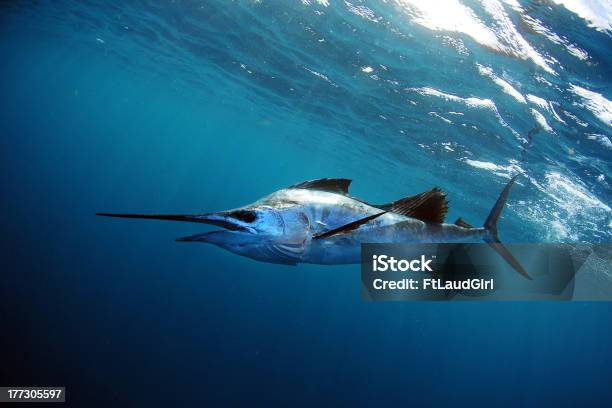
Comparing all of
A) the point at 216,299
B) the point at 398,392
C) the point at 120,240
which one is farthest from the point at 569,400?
the point at 120,240

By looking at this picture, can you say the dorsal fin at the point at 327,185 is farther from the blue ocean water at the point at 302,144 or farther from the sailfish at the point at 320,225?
the blue ocean water at the point at 302,144

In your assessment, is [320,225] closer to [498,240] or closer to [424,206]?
[424,206]

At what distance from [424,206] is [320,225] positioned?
3.52 ft

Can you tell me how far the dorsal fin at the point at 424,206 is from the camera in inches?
116

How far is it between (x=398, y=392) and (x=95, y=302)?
19629 mm

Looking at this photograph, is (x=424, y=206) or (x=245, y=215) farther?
(x=424, y=206)

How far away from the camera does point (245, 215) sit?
2369 mm

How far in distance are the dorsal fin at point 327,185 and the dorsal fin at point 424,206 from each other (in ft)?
1.38

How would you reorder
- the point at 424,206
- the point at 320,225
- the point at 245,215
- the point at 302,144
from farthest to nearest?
the point at 302,144
the point at 424,206
the point at 320,225
the point at 245,215

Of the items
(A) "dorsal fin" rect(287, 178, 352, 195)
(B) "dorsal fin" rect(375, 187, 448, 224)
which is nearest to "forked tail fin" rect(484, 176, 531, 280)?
(B) "dorsal fin" rect(375, 187, 448, 224)

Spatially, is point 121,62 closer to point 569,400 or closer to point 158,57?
point 158,57

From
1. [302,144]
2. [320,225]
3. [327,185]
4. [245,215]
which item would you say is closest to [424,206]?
[327,185]

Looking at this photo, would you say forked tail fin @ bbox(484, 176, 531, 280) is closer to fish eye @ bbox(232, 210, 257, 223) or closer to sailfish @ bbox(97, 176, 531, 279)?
sailfish @ bbox(97, 176, 531, 279)

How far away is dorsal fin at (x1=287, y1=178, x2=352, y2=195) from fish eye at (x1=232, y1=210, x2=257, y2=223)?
0.78m
